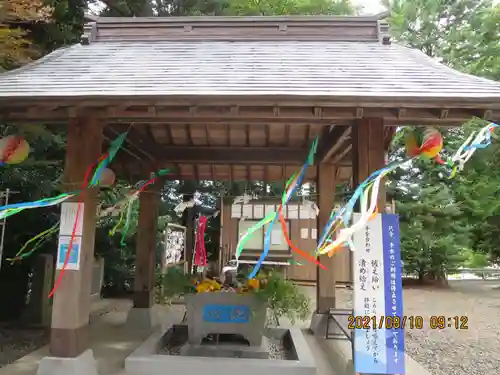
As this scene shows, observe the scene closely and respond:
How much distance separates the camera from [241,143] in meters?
6.94

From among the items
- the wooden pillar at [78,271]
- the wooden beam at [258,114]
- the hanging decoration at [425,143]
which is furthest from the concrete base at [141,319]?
the hanging decoration at [425,143]

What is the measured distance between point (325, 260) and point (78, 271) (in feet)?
14.8

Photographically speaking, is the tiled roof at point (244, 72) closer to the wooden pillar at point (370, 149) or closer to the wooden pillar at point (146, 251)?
the wooden pillar at point (370, 149)

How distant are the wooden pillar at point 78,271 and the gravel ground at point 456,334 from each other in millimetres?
4900

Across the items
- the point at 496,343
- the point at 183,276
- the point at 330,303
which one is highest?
the point at 183,276

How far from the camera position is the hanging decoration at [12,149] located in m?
4.46

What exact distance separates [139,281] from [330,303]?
11.6 feet

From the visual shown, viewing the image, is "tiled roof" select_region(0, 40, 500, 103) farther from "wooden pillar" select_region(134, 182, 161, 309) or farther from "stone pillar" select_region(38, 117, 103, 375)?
"wooden pillar" select_region(134, 182, 161, 309)

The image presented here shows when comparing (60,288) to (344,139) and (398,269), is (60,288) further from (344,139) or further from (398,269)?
(344,139)

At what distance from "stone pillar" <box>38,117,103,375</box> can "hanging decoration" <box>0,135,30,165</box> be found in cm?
57

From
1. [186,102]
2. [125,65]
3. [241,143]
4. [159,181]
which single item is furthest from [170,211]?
[186,102]

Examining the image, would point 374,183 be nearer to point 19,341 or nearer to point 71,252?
point 71,252

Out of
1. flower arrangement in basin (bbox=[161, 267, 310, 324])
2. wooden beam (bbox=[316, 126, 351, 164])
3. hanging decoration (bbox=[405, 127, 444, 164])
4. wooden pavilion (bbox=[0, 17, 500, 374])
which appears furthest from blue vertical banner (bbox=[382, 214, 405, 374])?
flower arrangement in basin (bbox=[161, 267, 310, 324])

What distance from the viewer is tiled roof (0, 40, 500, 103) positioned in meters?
3.90
